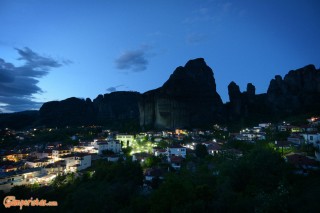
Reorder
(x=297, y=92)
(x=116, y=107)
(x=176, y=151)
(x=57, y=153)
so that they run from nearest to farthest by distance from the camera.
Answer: (x=176, y=151)
(x=57, y=153)
(x=297, y=92)
(x=116, y=107)

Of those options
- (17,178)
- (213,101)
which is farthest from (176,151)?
(213,101)

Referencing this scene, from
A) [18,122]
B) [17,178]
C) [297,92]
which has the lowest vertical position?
[17,178]

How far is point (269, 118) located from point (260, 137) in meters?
32.3

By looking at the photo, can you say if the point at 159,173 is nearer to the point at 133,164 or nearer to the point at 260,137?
the point at 133,164

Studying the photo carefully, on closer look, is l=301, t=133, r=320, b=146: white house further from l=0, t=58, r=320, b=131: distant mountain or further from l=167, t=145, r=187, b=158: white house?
l=0, t=58, r=320, b=131: distant mountain

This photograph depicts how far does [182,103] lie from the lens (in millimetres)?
80875

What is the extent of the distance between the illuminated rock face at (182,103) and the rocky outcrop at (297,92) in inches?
804

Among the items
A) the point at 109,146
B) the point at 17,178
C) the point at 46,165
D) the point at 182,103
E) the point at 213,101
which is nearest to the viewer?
the point at 17,178

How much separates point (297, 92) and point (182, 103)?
39718 mm

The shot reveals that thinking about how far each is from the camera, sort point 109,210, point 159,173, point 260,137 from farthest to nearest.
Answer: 1. point 260,137
2. point 159,173
3. point 109,210

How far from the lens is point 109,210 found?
2305 centimetres

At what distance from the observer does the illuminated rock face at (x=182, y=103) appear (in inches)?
3189

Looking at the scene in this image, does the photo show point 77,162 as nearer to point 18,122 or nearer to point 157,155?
point 157,155

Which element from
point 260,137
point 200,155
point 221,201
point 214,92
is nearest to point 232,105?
point 214,92
